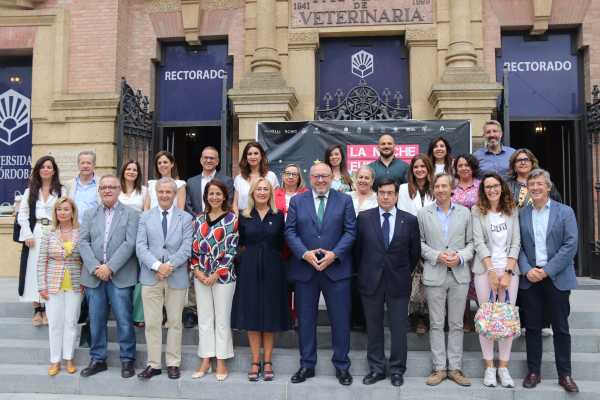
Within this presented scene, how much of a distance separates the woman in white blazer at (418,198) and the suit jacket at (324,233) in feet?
2.74

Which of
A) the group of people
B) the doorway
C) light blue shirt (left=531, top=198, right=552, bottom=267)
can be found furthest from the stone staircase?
the doorway

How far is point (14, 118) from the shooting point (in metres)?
9.91

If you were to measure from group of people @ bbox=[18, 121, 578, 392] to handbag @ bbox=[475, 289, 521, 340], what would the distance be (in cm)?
21

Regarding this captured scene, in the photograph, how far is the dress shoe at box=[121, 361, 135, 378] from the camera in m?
4.69

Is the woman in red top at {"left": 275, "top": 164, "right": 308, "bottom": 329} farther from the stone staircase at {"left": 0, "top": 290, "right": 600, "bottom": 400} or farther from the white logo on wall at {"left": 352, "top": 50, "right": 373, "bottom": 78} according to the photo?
the white logo on wall at {"left": 352, "top": 50, "right": 373, "bottom": 78}

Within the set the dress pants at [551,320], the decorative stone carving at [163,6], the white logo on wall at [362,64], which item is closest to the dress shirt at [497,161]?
the dress pants at [551,320]

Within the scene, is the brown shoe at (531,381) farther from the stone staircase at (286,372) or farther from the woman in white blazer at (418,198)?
the woman in white blazer at (418,198)

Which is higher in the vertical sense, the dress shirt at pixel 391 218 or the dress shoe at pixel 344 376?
the dress shirt at pixel 391 218

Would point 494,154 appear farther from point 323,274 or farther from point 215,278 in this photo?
point 215,278

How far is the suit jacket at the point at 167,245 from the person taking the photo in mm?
4637

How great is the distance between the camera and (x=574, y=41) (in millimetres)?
9266

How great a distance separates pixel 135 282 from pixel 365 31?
700cm

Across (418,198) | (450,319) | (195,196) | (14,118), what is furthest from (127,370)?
(14,118)

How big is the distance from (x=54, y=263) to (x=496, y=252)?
4701 mm
